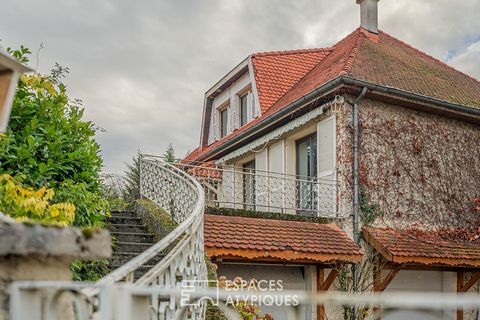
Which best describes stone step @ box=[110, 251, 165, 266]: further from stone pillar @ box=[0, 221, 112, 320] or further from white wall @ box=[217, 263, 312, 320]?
stone pillar @ box=[0, 221, 112, 320]

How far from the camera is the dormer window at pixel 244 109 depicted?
16469mm

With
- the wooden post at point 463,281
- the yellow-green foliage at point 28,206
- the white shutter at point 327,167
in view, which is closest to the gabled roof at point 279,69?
the white shutter at point 327,167

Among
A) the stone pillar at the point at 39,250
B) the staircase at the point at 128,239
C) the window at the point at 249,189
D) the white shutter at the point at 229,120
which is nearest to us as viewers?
the stone pillar at the point at 39,250

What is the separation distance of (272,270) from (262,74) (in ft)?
22.1

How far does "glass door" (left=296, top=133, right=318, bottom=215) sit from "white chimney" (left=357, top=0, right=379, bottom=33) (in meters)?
4.42

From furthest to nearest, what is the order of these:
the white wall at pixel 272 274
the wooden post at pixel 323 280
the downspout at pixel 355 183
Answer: the downspout at pixel 355 183, the white wall at pixel 272 274, the wooden post at pixel 323 280

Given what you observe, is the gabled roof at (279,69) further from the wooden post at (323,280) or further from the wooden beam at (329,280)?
the wooden beam at (329,280)

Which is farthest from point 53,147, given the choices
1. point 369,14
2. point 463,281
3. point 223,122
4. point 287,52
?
point 223,122

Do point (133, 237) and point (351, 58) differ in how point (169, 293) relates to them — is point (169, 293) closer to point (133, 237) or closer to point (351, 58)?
point (133, 237)

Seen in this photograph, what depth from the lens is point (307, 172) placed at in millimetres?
12609

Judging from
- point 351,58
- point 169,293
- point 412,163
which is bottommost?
point 169,293

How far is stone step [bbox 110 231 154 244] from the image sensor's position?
9.02 meters

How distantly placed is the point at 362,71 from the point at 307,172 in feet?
8.92

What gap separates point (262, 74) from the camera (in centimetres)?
1534
